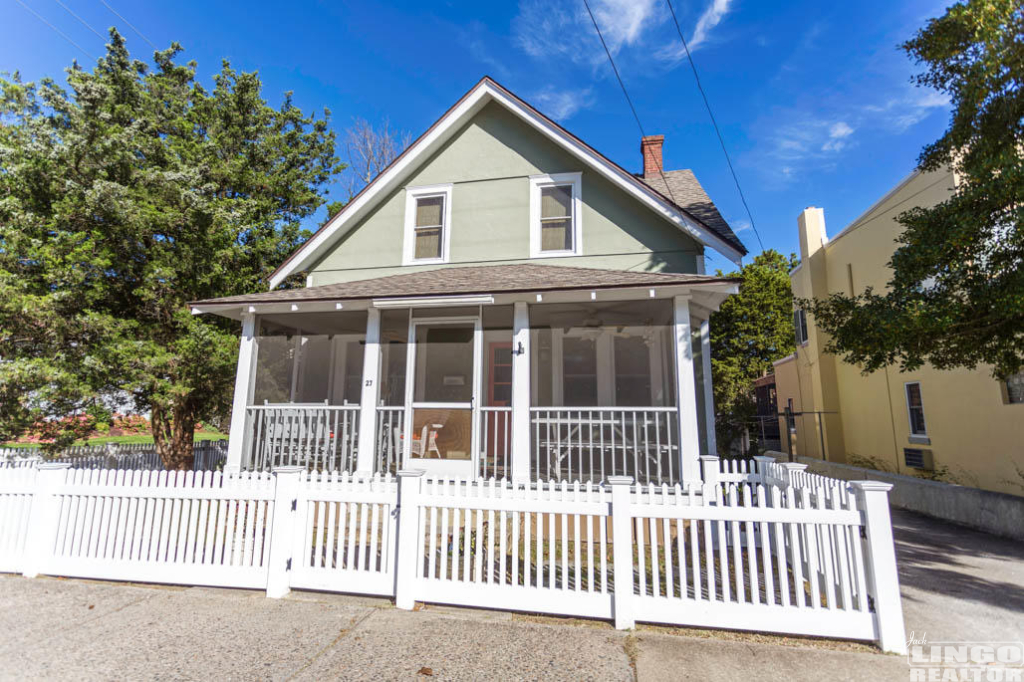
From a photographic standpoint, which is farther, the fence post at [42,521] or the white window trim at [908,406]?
the white window trim at [908,406]

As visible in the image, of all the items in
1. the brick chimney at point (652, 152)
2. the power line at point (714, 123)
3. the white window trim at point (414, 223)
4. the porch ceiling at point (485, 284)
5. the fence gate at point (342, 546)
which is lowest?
the fence gate at point (342, 546)

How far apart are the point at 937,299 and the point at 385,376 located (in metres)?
8.65

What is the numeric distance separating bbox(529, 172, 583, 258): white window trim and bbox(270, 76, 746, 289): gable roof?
0.49 m

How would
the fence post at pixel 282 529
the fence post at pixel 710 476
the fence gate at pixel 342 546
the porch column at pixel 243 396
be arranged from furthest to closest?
1. the porch column at pixel 243 396
2. the fence post at pixel 710 476
3. the fence post at pixel 282 529
4. the fence gate at pixel 342 546

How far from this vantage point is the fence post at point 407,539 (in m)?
4.14

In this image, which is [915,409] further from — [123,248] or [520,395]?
[123,248]

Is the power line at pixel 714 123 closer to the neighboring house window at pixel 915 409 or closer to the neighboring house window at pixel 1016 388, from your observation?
the neighboring house window at pixel 915 409

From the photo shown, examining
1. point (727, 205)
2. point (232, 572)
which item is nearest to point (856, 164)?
point (727, 205)

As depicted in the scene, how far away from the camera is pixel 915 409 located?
10.8m

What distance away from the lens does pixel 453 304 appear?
7.45 meters

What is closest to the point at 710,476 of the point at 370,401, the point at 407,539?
the point at 407,539

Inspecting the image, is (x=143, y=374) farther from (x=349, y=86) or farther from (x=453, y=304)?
(x=349, y=86)

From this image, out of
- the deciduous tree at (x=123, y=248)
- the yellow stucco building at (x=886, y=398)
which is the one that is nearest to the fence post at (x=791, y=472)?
the yellow stucco building at (x=886, y=398)

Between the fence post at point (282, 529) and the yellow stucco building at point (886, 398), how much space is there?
8.58 m
